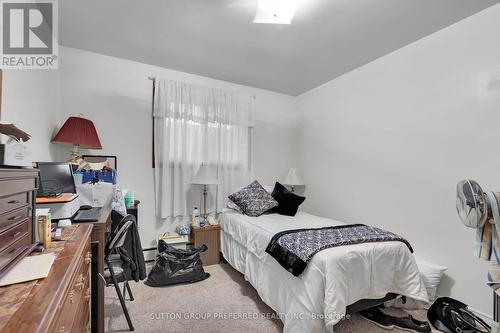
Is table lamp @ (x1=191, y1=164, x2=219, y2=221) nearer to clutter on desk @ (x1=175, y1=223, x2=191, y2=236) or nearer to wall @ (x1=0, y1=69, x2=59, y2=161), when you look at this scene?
clutter on desk @ (x1=175, y1=223, x2=191, y2=236)

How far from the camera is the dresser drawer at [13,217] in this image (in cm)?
74

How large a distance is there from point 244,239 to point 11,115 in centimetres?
211

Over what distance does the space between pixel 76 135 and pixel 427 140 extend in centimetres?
347

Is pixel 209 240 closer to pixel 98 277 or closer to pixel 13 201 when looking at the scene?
pixel 98 277

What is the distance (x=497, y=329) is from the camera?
1.27 meters

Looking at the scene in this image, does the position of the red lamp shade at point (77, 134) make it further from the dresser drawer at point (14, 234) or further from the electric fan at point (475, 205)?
the electric fan at point (475, 205)

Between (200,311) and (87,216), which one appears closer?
(87,216)

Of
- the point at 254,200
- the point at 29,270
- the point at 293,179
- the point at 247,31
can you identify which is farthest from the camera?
the point at 293,179

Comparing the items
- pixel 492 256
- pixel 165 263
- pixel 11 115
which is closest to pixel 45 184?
pixel 11 115

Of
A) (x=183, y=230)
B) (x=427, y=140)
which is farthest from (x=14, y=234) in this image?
(x=427, y=140)

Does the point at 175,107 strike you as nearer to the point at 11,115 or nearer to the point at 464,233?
the point at 11,115

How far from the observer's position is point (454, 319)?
1.73 metres

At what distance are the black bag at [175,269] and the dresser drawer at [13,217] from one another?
176cm

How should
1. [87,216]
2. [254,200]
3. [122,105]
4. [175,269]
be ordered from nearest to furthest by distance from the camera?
[87,216] < [175,269] < [122,105] < [254,200]
